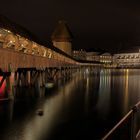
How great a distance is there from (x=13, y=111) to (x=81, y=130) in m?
5.00

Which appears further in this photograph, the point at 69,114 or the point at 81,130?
the point at 69,114

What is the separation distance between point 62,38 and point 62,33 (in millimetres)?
2897

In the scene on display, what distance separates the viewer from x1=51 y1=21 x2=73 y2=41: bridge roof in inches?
5118

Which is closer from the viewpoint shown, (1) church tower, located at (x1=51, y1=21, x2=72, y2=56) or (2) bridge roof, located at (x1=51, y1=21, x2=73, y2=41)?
(1) church tower, located at (x1=51, y1=21, x2=72, y2=56)

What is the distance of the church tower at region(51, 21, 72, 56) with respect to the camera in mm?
124188

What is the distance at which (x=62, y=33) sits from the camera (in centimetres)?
13250

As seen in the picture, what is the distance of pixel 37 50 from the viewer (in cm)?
3036

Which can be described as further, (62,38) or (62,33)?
(62,33)

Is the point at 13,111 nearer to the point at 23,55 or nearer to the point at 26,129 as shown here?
the point at 26,129

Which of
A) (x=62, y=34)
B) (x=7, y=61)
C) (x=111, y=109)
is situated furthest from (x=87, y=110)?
(x=62, y=34)

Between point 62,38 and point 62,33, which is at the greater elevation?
point 62,33

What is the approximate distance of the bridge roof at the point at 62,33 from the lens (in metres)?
130

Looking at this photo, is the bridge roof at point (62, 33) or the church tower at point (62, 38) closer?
the church tower at point (62, 38)

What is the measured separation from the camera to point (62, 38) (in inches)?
5138
